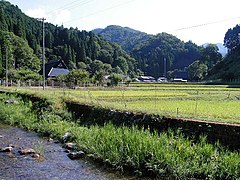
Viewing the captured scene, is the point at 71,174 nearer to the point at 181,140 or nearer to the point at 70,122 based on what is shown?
the point at 181,140

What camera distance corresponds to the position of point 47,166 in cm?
994

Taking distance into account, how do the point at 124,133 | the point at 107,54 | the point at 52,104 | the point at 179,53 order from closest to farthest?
the point at 124,133
the point at 52,104
the point at 107,54
the point at 179,53

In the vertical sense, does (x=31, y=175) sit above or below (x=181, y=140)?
below

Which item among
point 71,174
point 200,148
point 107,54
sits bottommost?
point 71,174

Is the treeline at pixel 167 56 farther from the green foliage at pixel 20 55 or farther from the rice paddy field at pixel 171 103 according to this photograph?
the rice paddy field at pixel 171 103

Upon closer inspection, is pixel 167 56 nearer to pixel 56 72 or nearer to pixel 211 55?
pixel 211 55

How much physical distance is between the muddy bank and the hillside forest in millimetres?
43948

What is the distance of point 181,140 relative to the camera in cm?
967

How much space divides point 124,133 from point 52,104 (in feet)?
29.3

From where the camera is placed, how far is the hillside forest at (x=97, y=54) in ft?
215

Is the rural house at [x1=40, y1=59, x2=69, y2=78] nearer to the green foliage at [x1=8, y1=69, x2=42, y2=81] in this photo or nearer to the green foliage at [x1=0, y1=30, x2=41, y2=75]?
the green foliage at [x1=0, y1=30, x2=41, y2=75]

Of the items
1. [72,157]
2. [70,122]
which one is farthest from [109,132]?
[70,122]

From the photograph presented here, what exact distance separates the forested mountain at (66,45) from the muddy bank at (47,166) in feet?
179

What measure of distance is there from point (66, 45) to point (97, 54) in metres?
15.5
